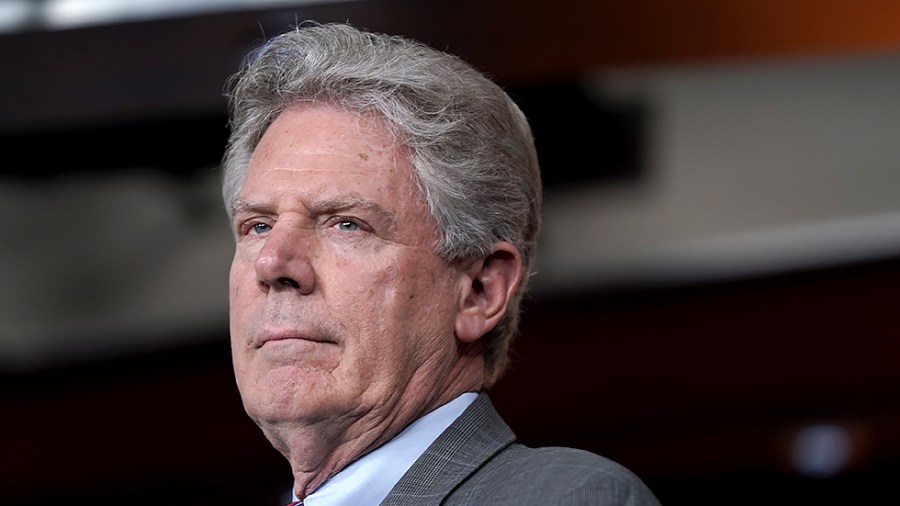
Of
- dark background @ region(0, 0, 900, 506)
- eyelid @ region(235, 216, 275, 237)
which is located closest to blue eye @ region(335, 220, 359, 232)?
eyelid @ region(235, 216, 275, 237)

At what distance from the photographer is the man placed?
1.64m

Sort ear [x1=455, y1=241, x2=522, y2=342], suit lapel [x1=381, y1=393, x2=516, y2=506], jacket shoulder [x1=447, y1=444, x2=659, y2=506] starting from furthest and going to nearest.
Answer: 1. ear [x1=455, y1=241, x2=522, y2=342]
2. suit lapel [x1=381, y1=393, x2=516, y2=506]
3. jacket shoulder [x1=447, y1=444, x2=659, y2=506]

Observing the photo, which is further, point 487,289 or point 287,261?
point 487,289

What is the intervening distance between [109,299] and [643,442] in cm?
197

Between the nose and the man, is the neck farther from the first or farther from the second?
the nose

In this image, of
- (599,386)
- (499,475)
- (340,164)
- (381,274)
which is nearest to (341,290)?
(381,274)

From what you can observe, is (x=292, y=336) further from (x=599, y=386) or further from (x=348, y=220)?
(x=599, y=386)

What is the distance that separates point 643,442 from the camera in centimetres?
457

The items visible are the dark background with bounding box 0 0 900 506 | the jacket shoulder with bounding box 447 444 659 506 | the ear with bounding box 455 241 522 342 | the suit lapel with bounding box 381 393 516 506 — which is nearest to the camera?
the jacket shoulder with bounding box 447 444 659 506

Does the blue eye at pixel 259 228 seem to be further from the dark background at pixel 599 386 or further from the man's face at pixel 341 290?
the dark background at pixel 599 386

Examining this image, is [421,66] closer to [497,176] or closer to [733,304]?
[497,176]

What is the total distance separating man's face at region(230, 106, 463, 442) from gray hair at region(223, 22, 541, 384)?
0.10 ft

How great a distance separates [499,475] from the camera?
1.62 m

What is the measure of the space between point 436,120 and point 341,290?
263mm
